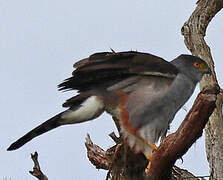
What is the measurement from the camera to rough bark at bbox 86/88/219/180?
5207 mm

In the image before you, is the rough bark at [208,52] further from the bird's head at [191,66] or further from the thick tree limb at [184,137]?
the thick tree limb at [184,137]

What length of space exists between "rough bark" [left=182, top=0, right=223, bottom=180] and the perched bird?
3.26m

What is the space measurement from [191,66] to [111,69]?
49.5 inches

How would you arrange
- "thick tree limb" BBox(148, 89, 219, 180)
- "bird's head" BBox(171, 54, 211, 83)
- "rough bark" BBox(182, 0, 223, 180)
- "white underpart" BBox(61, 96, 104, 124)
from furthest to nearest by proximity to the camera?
"rough bark" BBox(182, 0, 223, 180) → "bird's head" BBox(171, 54, 211, 83) → "white underpart" BBox(61, 96, 104, 124) → "thick tree limb" BBox(148, 89, 219, 180)

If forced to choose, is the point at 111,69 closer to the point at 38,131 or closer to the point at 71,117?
the point at 71,117

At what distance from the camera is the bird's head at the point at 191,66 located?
702 cm

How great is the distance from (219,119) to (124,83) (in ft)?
12.8

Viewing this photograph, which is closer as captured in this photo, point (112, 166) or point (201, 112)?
point (201, 112)

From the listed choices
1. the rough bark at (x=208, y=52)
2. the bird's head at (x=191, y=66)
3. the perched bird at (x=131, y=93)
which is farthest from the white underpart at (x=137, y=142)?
the rough bark at (x=208, y=52)

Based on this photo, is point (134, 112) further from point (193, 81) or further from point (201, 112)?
point (201, 112)

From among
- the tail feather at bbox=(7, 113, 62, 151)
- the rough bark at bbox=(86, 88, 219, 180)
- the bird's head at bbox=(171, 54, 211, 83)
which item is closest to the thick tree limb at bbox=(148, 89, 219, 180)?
the rough bark at bbox=(86, 88, 219, 180)

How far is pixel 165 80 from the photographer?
22.0 feet

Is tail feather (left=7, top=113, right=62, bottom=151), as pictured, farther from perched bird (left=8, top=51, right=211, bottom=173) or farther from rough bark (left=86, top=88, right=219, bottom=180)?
rough bark (left=86, top=88, right=219, bottom=180)

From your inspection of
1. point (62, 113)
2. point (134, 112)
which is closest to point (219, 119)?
point (134, 112)
